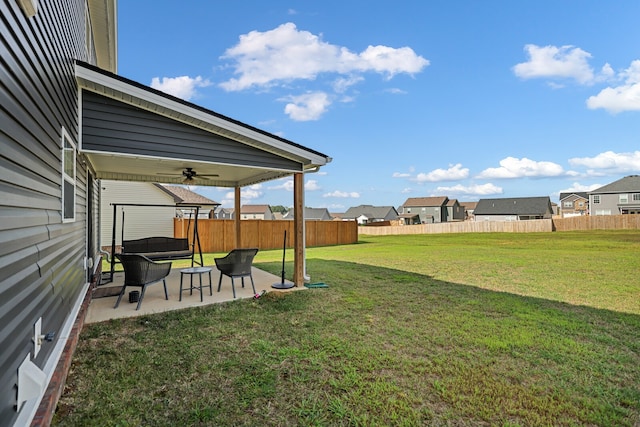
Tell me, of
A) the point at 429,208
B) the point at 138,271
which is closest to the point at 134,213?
the point at 138,271

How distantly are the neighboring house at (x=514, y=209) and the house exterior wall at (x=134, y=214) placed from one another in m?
46.1

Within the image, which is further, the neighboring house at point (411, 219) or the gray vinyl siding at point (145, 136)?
the neighboring house at point (411, 219)

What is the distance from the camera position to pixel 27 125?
2002 millimetres

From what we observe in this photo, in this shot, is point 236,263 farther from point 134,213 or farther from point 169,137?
point 134,213

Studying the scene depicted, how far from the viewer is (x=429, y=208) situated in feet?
193

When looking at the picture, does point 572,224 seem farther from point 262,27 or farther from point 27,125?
point 27,125

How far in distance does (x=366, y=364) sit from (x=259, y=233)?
13.9 metres

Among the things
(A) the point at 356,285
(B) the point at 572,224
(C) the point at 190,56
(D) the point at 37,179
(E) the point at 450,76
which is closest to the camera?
(D) the point at 37,179

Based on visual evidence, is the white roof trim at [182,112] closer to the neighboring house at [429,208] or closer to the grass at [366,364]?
the grass at [366,364]

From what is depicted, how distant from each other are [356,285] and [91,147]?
5.34 m

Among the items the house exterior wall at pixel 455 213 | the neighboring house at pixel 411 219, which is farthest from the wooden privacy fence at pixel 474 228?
the house exterior wall at pixel 455 213

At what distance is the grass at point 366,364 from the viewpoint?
247cm

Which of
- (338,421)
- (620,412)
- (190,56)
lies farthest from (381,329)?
(190,56)

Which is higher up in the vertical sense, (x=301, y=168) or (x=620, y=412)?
(x=301, y=168)
